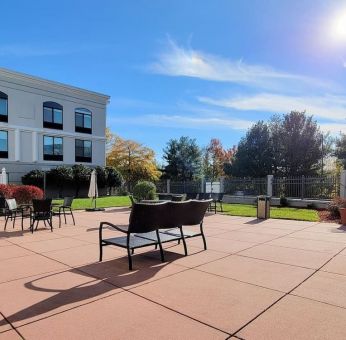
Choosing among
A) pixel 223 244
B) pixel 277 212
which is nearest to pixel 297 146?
pixel 277 212

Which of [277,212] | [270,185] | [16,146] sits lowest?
[277,212]

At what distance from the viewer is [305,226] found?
1023 cm

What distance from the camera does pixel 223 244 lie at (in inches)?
288

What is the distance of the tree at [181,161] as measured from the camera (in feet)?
157

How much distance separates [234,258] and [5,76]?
28.1 meters

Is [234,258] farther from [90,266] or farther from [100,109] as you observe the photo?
[100,109]

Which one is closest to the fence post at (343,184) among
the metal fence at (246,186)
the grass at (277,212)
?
the grass at (277,212)

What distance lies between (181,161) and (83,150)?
661 inches

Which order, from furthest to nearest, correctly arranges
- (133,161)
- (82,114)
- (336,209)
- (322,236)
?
(133,161), (82,114), (336,209), (322,236)

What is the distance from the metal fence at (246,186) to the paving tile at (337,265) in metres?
16.6

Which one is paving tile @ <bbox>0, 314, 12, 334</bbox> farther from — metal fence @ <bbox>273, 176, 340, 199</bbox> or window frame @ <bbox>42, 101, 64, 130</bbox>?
window frame @ <bbox>42, 101, 64, 130</bbox>

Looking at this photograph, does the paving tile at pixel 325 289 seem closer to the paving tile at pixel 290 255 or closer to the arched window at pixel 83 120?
the paving tile at pixel 290 255

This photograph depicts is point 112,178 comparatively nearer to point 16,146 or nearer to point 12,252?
point 16,146

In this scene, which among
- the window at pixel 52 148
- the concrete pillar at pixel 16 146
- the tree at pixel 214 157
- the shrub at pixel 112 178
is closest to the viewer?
the concrete pillar at pixel 16 146
